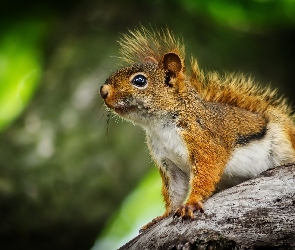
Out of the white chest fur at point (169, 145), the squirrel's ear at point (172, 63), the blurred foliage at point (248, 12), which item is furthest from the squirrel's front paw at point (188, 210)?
the blurred foliage at point (248, 12)

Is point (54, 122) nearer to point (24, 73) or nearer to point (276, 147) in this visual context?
point (24, 73)

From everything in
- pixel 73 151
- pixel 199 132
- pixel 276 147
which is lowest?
pixel 276 147

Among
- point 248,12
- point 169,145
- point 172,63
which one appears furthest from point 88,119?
point 169,145

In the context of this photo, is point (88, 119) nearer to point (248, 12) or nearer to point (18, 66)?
point (18, 66)

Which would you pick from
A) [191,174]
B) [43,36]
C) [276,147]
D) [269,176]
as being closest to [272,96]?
[276,147]

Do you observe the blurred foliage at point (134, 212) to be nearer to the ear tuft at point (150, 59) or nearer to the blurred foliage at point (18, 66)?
the blurred foliage at point (18, 66)
